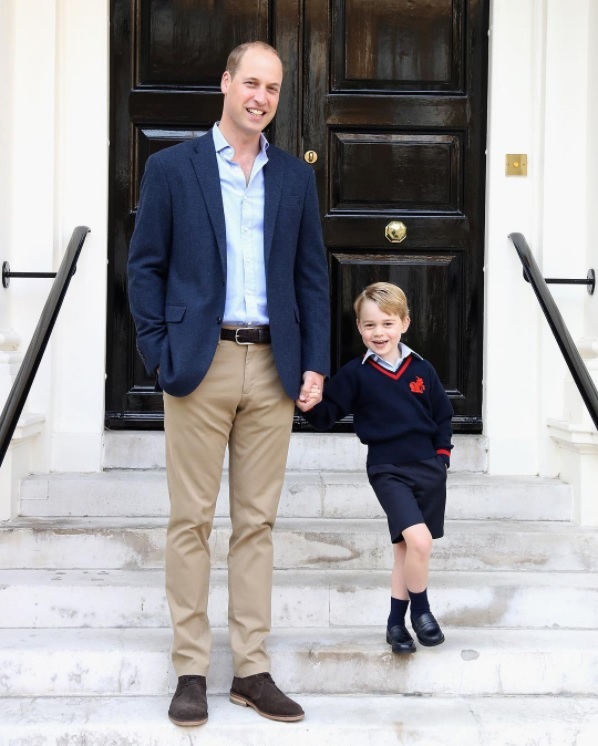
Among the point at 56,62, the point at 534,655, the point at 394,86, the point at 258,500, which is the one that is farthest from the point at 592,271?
the point at 56,62

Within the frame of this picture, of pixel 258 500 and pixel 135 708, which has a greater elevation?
pixel 258 500

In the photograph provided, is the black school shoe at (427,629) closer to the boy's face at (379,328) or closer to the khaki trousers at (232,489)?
the khaki trousers at (232,489)

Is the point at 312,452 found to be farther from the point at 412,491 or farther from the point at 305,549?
the point at 412,491

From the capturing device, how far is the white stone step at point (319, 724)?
3.26 meters

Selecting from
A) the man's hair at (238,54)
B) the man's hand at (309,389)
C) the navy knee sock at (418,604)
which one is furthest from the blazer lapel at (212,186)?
the navy knee sock at (418,604)

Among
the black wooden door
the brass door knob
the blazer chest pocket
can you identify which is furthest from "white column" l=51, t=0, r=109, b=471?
the blazer chest pocket

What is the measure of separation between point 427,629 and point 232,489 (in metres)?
0.79

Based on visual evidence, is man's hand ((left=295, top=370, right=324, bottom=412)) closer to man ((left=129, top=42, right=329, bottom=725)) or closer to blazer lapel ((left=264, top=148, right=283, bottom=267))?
man ((left=129, top=42, right=329, bottom=725))

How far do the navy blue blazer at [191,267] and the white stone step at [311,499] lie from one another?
130 centimetres

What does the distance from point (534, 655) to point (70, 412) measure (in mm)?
2328

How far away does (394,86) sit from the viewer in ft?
16.8

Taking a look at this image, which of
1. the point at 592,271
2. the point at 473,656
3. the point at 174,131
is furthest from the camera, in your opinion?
the point at 174,131

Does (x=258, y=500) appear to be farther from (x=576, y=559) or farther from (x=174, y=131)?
(x=174, y=131)

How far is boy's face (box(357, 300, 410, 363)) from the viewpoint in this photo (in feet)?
11.8
